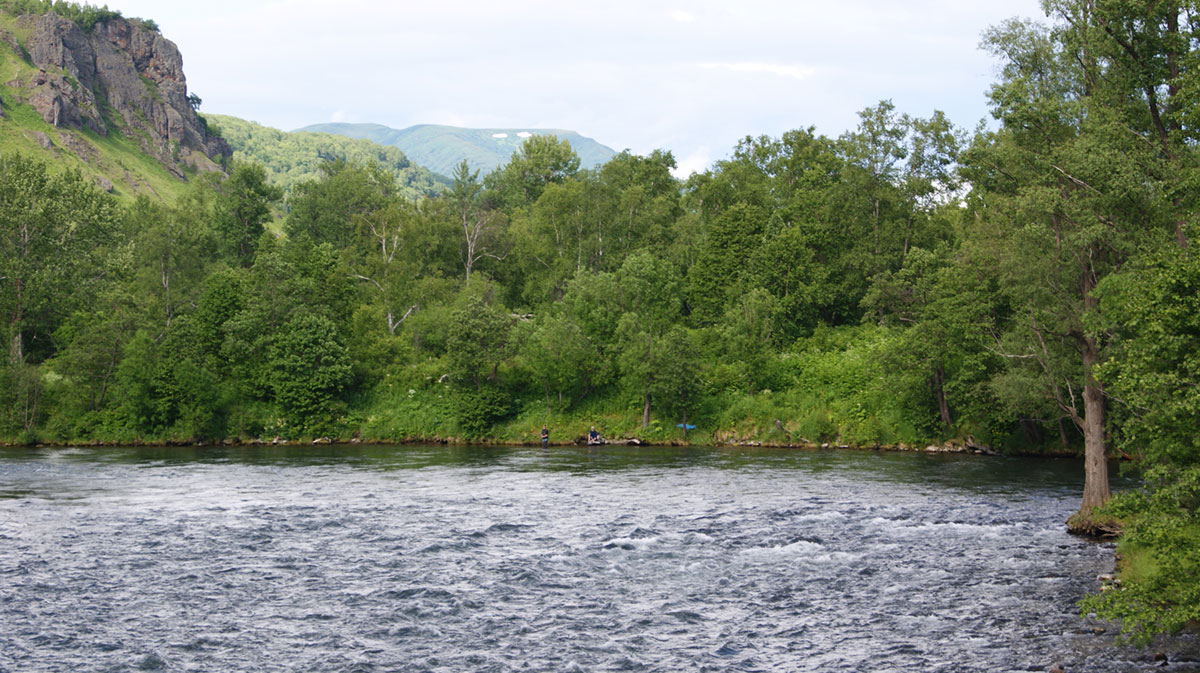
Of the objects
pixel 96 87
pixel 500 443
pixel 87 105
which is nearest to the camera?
pixel 500 443

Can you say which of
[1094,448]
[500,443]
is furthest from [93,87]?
[1094,448]

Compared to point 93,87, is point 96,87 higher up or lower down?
higher up

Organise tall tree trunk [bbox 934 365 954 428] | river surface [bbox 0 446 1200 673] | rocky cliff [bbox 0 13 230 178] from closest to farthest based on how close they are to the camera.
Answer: river surface [bbox 0 446 1200 673], tall tree trunk [bbox 934 365 954 428], rocky cliff [bbox 0 13 230 178]

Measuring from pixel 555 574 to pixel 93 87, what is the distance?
194m

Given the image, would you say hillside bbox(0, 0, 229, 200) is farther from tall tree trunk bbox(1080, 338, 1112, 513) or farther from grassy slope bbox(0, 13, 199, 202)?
tall tree trunk bbox(1080, 338, 1112, 513)

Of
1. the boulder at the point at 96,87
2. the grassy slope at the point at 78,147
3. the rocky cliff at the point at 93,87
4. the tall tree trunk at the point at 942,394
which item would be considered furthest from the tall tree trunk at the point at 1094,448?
the boulder at the point at 96,87

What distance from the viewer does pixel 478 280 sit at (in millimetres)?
93250

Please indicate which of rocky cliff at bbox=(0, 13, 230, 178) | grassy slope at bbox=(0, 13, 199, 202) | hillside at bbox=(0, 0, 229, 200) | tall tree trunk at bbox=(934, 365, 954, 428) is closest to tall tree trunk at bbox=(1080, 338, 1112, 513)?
tall tree trunk at bbox=(934, 365, 954, 428)

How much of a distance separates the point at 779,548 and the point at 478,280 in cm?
6484

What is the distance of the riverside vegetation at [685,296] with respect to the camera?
3559cm

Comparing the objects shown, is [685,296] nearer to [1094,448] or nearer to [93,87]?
[1094,448]

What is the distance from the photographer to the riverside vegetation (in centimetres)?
3559

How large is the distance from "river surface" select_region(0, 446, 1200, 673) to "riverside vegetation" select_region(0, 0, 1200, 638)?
8.32m

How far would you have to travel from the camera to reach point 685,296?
298ft
